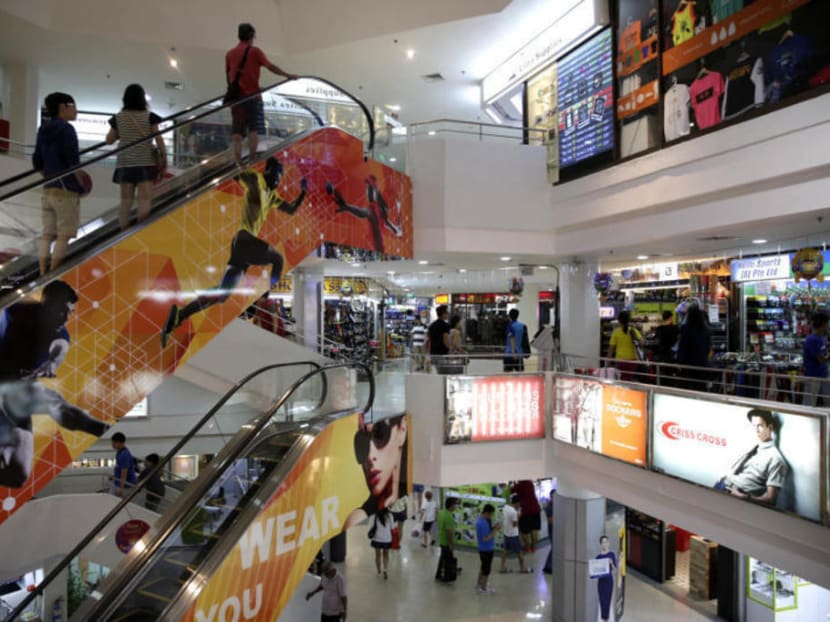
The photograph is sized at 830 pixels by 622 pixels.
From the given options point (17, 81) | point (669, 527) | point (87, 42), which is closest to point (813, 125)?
point (669, 527)

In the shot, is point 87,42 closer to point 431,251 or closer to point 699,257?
point 431,251

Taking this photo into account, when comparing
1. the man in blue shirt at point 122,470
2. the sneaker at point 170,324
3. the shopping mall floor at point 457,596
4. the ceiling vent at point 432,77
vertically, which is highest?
the ceiling vent at point 432,77

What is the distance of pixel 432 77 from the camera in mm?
12156

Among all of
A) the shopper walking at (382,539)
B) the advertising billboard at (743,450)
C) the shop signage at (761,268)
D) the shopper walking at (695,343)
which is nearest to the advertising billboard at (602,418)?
the advertising billboard at (743,450)

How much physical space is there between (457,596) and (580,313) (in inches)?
226

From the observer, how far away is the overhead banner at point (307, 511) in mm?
5281

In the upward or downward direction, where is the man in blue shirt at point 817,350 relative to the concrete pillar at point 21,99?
downward

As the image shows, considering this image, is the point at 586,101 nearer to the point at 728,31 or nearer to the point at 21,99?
the point at 728,31

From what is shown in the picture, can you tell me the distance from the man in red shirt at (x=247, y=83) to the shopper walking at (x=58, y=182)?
169 centimetres

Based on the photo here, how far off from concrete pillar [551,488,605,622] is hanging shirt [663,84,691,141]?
6.00 metres

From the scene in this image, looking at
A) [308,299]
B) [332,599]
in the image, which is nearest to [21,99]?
[308,299]

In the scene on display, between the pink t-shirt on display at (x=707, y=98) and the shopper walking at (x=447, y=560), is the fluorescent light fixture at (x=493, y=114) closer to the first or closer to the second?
the pink t-shirt on display at (x=707, y=98)

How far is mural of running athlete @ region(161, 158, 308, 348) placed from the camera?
5910mm

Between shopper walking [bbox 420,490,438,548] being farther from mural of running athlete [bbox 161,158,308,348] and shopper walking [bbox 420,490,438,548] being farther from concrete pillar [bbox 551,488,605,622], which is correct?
mural of running athlete [bbox 161,158,308,348]
